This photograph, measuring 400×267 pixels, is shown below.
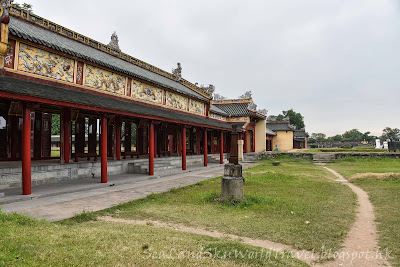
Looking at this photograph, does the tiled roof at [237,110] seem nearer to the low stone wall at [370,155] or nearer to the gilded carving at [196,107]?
the gilded carving at [196,107]

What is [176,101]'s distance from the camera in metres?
20.8

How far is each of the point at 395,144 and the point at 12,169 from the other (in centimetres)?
3653

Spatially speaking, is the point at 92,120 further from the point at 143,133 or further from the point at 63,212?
the point at 63,212

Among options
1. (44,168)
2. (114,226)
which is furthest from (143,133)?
(114,226)

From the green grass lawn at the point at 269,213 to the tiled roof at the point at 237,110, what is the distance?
22.8 metres

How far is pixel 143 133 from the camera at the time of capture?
19297mm

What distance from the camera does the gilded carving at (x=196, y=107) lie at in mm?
23383

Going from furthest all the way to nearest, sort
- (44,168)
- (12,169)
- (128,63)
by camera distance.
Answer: (128,63) < (44,168) < (12,169)

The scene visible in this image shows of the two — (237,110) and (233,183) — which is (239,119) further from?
(233,183)

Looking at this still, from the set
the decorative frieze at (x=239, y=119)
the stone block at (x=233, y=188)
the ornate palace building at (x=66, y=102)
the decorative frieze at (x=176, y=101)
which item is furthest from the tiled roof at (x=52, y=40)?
the decorative frieze at (x=239, y=119)

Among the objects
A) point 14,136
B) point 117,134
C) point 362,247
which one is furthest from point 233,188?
point 14,136

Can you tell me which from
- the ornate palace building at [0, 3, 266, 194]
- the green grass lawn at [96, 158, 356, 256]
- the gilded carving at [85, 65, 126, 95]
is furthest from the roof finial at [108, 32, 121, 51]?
the green grass lawn at [96, 158, 356, 256]

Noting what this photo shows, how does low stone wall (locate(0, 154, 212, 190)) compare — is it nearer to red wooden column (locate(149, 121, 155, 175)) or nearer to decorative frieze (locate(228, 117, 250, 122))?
red wooden column (locate(149, 121, 155, 175))

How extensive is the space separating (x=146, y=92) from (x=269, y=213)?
12.5 meters
